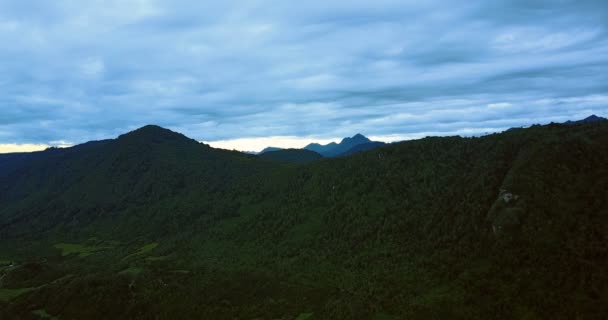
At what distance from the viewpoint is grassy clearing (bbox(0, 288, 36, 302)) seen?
16512cm

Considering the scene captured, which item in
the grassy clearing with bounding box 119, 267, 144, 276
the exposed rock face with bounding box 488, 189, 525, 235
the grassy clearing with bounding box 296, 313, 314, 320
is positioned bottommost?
the grassy clearing with bounding box 296, 313, 314, 320

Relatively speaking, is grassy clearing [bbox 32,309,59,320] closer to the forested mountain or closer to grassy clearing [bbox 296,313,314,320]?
the forested mountain

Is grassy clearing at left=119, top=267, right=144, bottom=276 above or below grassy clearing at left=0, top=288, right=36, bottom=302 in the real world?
above

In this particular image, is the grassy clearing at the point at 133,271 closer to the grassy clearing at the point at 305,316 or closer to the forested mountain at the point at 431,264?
the forested mountain at the point at 431,264

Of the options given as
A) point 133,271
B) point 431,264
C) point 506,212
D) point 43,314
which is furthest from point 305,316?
point 43,314

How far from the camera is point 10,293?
17188cm

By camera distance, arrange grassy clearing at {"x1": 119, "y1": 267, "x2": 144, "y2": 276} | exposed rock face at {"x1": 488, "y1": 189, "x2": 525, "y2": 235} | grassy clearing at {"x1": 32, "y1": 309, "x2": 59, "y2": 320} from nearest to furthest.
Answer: exposed rock face at {"x1": 488, "y1": 189, "x2": 525, "y2": 235} → grassy clearing at {"x1": 32, "y1": 309, "x2": 59, "y2": 320} → grassy clearing at {"x1": 119, "y1": 267, "x2": 144, "y2": 276}

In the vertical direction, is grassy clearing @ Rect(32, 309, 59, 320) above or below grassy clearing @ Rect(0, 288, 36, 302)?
below

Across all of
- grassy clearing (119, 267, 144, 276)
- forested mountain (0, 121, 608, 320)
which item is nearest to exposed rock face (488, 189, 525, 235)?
forested mountain (0, 121, 608, 320)

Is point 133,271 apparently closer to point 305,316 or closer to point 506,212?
point 305,316

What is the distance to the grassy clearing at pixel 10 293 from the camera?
16512 centimetres

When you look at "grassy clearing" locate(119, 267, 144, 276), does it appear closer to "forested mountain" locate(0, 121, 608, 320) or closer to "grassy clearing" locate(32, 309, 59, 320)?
"forested mountain" locate(0, 121, 608, 320)

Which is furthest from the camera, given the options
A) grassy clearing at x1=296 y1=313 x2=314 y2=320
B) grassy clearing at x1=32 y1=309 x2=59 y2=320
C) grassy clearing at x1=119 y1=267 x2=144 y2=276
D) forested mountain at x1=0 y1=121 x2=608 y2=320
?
grassy clearing at x1=119 y1=267 x2=144 y2=276

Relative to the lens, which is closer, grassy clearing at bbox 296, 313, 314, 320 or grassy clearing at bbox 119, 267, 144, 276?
grassy clearing at bbox 296, 313, 314, 320
